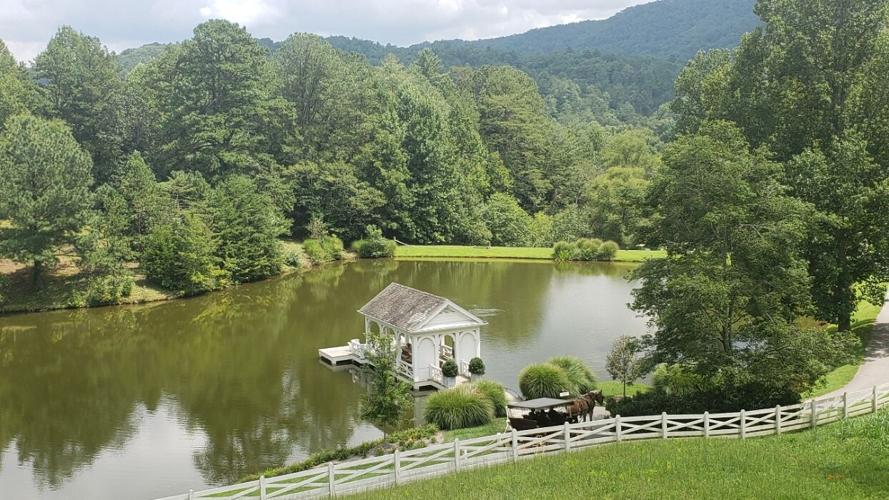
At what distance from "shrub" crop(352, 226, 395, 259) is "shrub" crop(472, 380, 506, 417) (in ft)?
122

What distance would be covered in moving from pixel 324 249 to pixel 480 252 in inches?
489

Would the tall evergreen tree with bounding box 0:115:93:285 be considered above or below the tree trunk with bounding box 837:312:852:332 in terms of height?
above

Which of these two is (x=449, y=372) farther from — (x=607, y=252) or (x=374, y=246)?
(x=374, y=246)

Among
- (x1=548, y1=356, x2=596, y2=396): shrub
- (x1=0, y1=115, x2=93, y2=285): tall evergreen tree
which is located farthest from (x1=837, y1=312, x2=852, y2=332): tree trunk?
(x1=0, y1=115, x2=93, y2=285): tall evergreen tree

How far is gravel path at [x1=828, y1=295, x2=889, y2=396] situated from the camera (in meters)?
24.3

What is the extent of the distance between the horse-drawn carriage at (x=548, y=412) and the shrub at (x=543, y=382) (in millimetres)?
3680

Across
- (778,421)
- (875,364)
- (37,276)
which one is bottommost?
(875,364)

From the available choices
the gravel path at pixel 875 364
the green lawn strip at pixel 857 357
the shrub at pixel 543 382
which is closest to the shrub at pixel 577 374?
the shrub at pixel 543 382

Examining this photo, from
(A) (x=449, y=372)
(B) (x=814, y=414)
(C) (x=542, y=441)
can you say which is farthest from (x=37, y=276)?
(B) (x=814, y=414)

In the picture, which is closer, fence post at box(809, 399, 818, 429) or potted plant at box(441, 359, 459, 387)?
fence post at box(809, 399, 818, 429)

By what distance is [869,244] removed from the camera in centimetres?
2823

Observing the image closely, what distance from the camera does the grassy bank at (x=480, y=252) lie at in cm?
6200

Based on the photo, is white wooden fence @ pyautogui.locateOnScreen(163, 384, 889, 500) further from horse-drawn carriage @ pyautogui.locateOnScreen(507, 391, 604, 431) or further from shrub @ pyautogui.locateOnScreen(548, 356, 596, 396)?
shrub @ pyautogui.locateOnScreen(548, 356, 596, 396)

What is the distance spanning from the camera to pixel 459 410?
81.6ft
